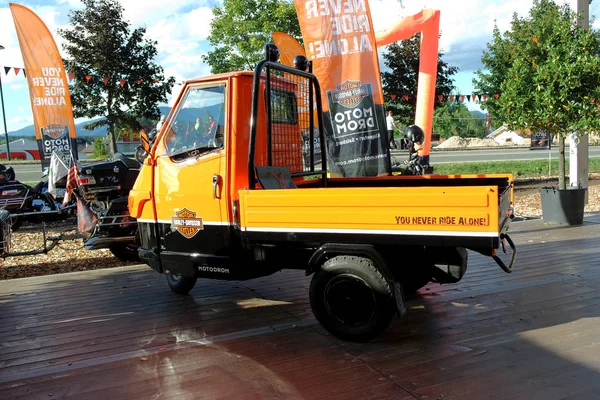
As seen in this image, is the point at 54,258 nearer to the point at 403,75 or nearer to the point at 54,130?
the point at 54,130

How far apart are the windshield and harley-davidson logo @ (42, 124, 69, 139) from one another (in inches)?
347

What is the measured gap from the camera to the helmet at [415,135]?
33.5 feet

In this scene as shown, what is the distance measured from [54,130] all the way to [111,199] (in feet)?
17.4

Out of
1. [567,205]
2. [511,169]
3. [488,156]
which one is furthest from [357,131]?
[488,156]

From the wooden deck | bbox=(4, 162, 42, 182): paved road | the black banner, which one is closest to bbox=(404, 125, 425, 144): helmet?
the black banner

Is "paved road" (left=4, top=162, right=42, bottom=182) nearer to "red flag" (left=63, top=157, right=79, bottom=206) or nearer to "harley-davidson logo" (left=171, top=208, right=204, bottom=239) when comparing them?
"red flag" (left=63, top=157, right=79, bottom=206)

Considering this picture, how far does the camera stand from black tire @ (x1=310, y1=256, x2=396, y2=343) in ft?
13.4

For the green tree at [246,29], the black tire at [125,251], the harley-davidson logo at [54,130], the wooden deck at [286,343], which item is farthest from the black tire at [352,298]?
the green tree at [246,29]

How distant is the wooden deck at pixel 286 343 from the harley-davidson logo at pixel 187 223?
0.84 meters

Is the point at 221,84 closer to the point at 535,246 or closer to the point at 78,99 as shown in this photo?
the point at 535,246

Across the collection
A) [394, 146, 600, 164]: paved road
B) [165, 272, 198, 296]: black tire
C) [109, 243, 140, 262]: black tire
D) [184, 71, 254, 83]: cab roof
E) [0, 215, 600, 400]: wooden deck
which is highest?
[184, 71, 254, 83]: cab roof

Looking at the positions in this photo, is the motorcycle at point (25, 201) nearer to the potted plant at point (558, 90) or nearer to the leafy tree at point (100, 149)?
the potted plant at point (558, 90)

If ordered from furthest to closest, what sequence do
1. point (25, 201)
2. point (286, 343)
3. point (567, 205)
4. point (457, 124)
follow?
point (457, 124) → point (25, 201) → point (567, 205) → point (286, 343)

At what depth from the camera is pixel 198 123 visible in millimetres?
4891
